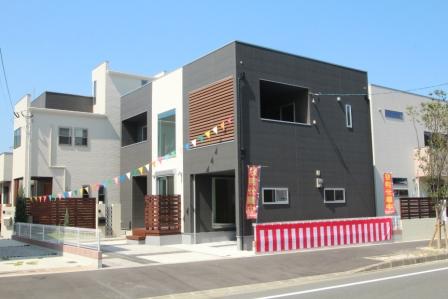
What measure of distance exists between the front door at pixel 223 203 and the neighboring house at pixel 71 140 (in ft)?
26.3

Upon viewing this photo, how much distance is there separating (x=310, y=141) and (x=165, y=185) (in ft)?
24.2

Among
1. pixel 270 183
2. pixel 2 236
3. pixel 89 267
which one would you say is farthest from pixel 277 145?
pixel 2 236

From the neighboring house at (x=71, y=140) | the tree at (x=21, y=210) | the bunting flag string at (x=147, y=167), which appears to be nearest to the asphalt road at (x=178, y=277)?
the bunting flag string at (x=147, y=167)

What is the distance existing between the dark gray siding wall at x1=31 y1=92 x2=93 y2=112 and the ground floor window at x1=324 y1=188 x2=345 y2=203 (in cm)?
1676

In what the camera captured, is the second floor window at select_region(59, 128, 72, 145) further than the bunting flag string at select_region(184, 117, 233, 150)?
Yes

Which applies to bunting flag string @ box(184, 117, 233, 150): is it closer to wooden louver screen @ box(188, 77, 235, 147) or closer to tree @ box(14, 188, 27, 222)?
wooden louver screen @ box(188, 77, 235, 147)

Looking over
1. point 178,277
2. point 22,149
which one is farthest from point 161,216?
point 22,149

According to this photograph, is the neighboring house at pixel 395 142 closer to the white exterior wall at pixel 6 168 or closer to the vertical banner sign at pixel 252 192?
the vertical banner sign at pixel 252 192

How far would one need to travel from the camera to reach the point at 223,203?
21.8 m

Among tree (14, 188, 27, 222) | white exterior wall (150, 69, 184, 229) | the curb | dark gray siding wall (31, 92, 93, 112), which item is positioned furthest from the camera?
dark gray siding wall (31, 92, 93, 112)

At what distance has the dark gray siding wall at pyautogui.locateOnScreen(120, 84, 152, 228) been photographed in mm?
25194

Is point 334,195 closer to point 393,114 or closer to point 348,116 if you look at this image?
point 348,116

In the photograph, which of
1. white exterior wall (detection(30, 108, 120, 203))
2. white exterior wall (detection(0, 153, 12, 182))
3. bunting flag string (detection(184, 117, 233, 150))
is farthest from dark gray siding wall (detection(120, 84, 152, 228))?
white exterior wall (detection(0, 153, 12, 182))

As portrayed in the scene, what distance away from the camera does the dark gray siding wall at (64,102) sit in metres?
29.0
